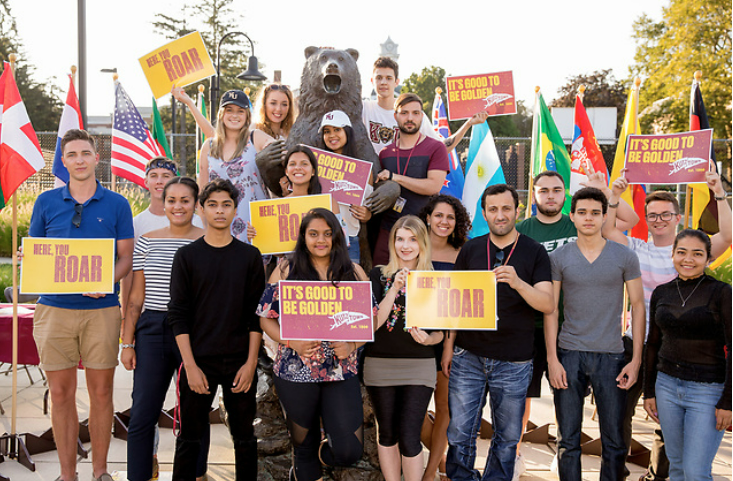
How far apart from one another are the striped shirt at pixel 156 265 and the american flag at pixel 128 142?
107 inches

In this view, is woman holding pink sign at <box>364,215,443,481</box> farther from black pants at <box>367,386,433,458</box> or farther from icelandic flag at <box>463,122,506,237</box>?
icelandic flag at <box>463,122,506,237</box>

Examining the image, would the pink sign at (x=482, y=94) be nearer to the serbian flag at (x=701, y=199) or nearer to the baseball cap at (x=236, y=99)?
the serbian flag at (x=701, y=199)

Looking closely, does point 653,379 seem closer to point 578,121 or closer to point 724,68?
point 578,121

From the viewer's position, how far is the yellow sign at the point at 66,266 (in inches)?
126

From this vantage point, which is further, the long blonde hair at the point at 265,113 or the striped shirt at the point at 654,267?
the long blonde hair at the point at 265,113

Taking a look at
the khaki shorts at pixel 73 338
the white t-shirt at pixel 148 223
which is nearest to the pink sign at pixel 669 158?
the white t-shirt at pixel 148 223

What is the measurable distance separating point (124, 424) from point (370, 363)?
264cm

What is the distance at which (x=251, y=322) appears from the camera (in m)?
3.03

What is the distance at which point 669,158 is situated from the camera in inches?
159

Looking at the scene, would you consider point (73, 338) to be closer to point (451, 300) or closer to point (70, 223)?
point (70, 223)

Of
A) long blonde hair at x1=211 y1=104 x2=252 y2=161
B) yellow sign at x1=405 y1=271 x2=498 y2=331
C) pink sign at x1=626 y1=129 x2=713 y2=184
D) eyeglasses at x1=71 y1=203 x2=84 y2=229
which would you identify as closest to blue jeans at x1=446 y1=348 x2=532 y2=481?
yellow sign at x1=405 y1=271 x2=498 y2=331

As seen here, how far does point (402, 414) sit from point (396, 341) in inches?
14.9

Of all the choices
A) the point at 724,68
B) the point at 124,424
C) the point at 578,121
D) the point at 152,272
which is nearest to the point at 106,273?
the point at 152,272

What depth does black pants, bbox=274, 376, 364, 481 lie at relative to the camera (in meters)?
2.85
